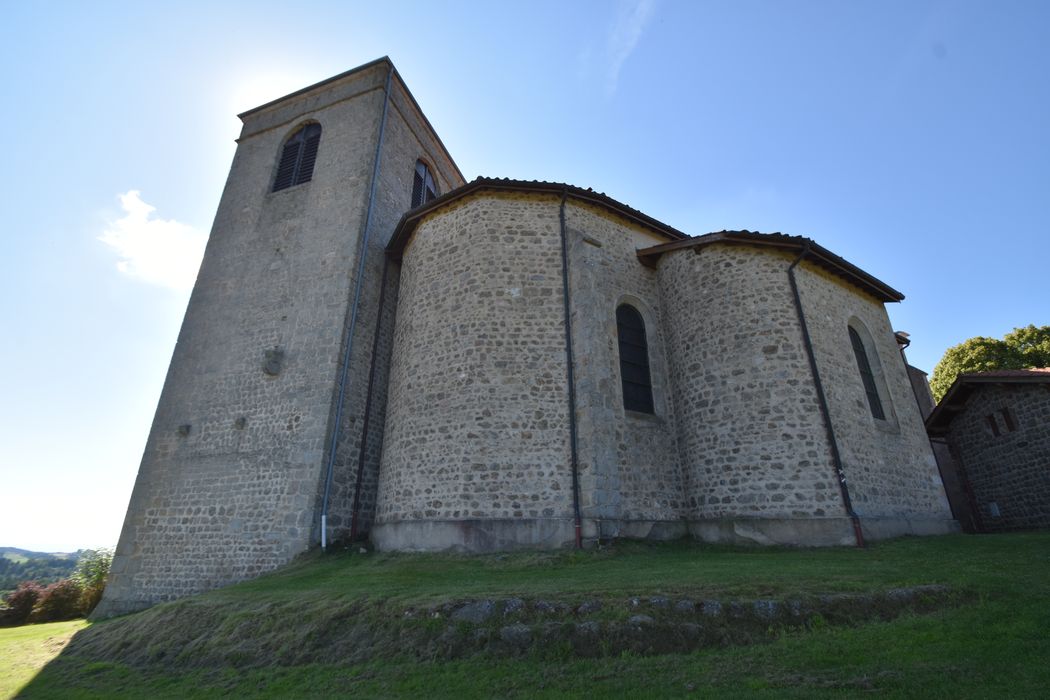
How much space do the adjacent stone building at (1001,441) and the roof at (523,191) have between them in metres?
9.82

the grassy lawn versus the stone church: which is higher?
the stone church

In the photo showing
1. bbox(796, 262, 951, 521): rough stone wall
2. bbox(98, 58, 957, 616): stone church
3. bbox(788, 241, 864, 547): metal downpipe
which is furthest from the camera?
bbox(796, 262, 951, 521): rough stone wall

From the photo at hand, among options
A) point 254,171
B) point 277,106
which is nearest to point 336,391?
point 254,171

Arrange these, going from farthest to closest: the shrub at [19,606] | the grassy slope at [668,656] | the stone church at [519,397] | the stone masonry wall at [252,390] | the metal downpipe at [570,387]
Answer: the shrub at [19,606] → the stone masonry wall at [252,390] → the stone church at [519,397] → the metal downpipe at [570,387] → the grassy slope at [668,656]

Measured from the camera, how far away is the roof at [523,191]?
12.7 metres

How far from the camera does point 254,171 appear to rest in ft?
59.0

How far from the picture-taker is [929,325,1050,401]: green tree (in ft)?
80.3

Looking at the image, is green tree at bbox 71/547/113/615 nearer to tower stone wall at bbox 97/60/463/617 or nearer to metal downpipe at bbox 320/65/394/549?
tower stone wall at bbox 97/60/463/617

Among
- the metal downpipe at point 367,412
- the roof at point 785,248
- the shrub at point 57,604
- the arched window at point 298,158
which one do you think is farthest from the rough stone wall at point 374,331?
the shrub at point 57,604

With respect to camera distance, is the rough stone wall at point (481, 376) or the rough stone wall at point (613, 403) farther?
the rough stone wall at point (481, 376)

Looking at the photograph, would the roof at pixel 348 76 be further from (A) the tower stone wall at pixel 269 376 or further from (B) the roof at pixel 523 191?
(B) the roof at pixel 523 191

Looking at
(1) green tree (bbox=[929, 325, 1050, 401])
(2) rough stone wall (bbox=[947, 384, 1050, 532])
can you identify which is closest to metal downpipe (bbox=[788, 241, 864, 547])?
(2) rough stone wall (bbox=[947, 384, 1050, 532])

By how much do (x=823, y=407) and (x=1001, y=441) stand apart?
28.0ft

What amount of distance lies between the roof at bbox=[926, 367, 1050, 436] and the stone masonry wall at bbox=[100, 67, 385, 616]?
17470 millimetres
